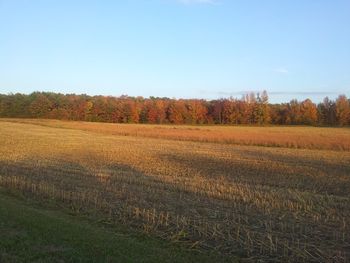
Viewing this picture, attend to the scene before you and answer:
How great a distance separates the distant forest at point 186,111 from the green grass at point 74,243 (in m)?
111

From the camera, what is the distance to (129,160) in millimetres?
30484

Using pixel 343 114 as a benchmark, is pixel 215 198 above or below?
below

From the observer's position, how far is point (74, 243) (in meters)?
9.65

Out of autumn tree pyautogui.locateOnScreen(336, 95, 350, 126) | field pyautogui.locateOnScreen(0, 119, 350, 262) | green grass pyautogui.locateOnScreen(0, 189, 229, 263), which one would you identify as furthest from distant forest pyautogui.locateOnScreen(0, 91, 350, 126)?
green grass pyautogui.locateOnScreen(0, 189, 229, 263)

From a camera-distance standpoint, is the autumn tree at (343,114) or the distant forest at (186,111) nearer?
the autumn tree at (343,114)

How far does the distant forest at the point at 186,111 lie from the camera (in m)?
121

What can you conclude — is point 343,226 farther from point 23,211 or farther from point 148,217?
point 23,211

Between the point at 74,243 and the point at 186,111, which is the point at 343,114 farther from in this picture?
the point at 74,243

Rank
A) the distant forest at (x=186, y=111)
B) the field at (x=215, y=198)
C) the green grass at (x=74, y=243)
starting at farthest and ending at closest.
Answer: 1. the distant forest at (x=186, y=111)
2. the field at (x=215, y=198)
3. the green grass at (x=74, y=243)

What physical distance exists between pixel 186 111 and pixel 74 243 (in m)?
117

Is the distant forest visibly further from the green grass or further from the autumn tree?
the green grass

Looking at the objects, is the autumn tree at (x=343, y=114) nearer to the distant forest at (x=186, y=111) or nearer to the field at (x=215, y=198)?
the distant forest at (x=186, y=111)

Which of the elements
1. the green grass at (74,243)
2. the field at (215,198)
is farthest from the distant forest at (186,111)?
the green grass at (74,243)

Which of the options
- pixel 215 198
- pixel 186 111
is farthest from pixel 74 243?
pixel 186 111
